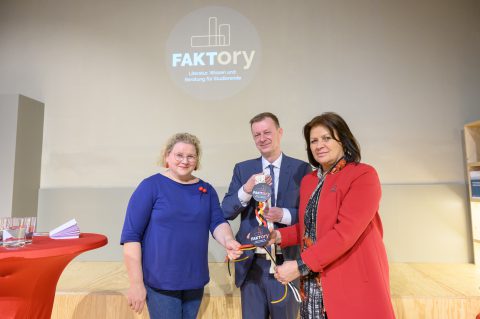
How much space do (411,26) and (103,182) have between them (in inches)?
160

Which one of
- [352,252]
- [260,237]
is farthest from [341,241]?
[260,237]

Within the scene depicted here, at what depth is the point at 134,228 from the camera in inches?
55.1

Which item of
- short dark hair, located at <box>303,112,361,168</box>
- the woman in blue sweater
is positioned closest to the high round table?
the woman in blue sweater

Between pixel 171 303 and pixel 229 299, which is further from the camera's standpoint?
pixel 229 299

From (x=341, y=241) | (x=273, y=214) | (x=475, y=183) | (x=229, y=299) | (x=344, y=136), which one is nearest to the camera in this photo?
(x=341, y=241)

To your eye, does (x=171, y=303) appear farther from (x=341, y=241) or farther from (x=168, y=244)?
(x=341, y=241)

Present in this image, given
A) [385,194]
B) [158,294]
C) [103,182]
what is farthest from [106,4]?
[385,194]

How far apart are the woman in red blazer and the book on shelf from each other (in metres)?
2.60

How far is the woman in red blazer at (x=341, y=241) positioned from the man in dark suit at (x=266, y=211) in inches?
9.2

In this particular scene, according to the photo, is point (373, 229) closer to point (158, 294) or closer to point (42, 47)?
point (158, 294)

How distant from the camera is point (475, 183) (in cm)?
315

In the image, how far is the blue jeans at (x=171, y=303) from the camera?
4.59ft

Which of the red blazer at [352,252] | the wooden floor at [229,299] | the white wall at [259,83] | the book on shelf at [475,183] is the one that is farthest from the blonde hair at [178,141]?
the book on shelf at [475,183]

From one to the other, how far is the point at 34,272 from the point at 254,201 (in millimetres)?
1081
